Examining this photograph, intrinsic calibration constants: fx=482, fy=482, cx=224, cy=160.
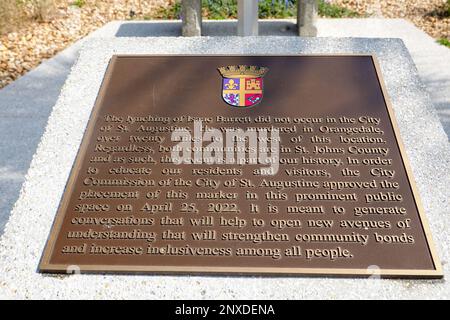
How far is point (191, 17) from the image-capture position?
5699mm

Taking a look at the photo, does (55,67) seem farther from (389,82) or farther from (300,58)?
(389,82)

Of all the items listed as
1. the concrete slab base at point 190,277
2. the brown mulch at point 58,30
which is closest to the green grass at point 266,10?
the brown mulch at point 58,30

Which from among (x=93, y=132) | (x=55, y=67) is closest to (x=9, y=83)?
(x=55, y=67)

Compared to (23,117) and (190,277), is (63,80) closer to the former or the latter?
(23,117)

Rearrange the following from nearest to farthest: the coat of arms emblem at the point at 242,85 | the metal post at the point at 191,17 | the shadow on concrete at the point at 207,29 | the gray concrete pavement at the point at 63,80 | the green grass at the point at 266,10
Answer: the coat of arms emblem at the point at 242,85, the gray concrete pavement at the point at 63,80, the metal post at the point at 191,17, the shadow on concrete at the point at 207,29, the green grass at the point at 266,10

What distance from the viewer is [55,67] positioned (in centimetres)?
551

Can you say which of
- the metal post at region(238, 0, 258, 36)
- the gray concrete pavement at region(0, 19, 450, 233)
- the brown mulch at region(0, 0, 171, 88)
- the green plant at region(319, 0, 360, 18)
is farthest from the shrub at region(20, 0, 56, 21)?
the green plant at region(319, 0, 360, 18)

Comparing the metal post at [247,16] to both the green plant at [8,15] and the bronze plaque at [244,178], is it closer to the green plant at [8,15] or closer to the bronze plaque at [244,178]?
the bronze plaque at [244,178]

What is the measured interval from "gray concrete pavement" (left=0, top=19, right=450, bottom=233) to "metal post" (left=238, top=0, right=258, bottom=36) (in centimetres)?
85

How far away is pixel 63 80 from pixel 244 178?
335cm

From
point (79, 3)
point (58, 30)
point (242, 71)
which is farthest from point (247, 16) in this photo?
point (79, 3)

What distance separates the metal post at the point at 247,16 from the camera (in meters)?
5.16

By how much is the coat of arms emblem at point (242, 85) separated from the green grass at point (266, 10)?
14.4 feet
